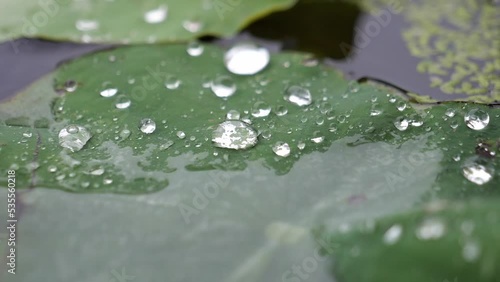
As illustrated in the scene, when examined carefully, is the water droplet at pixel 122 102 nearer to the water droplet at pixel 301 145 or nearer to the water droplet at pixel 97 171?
the water droplet at pixel 97 171

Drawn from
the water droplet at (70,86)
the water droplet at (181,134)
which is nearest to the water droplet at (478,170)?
the water droplet at (181,134)

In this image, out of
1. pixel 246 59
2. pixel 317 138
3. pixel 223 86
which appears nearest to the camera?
pixel 317 138

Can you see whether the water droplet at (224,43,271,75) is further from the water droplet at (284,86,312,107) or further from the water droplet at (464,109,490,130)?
the water droplet at (464,109,490,130)

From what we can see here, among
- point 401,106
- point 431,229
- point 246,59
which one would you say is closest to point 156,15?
point 246,59

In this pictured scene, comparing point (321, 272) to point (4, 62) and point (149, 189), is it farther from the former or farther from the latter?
point (4, 62)

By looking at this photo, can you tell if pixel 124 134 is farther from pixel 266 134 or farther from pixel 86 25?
pixel 86 25

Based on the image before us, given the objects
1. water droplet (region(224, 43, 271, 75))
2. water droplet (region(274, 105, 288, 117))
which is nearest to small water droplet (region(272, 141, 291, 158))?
water droplet (region(274, 105, 288, 117))

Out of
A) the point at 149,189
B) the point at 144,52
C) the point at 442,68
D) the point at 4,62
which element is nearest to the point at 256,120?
the point at 149,189

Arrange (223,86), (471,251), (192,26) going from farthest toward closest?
(192,26) < (223,86) < (471,251)
